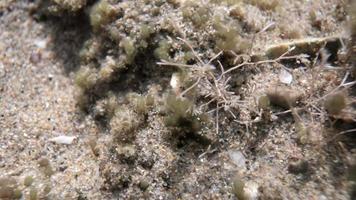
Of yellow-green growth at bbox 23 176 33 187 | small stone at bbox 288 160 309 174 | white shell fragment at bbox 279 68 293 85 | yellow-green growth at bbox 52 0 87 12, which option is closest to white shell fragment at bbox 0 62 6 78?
yellow-green growth at bbox 52 0 87 12

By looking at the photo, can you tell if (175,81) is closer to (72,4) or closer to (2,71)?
(72,4)

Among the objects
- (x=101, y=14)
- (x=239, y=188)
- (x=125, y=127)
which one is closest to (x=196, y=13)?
(x=101, y=14)

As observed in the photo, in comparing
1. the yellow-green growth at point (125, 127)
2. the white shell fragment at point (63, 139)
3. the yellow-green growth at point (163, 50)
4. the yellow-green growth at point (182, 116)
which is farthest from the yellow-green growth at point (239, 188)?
the white shell fragment at point (63, 139)

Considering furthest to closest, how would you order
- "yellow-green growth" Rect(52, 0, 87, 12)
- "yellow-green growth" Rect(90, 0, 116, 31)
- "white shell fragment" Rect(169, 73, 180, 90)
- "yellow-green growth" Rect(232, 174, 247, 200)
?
"yellow-green growth" Rect(52, 0, 87, 12) → "yellow-green growth" Rect(90, 0, 116, 31) → "white shell fragment" Rect(169, 73, 180, 90) → "yellow-green growth" Rect(232, 174, 247, 200)

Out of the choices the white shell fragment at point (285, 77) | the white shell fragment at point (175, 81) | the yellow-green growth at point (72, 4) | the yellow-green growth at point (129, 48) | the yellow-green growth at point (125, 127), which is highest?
the yellow-green growth at point (72, 4)

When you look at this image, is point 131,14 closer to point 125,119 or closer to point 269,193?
point 125,119

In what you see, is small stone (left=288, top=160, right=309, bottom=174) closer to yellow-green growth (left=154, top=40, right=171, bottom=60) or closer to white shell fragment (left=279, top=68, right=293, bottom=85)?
white shell fragment (left=279, top=68, right=293, bottom=85)

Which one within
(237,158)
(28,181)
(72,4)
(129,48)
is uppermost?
(72,4)

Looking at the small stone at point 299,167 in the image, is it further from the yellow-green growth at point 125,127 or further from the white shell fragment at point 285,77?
the yellow-green growth at point 125,127
